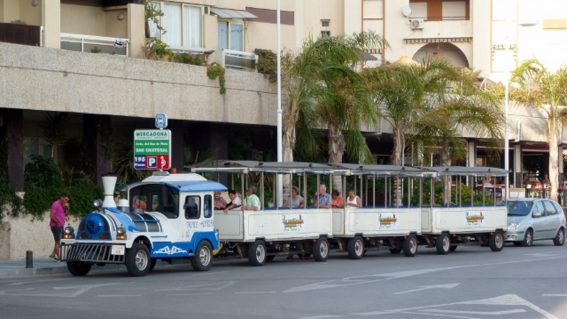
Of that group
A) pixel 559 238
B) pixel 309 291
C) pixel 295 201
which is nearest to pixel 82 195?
pixel 295 201

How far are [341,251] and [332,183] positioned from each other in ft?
6.42

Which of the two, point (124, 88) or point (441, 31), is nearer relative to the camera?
point (124, 88)

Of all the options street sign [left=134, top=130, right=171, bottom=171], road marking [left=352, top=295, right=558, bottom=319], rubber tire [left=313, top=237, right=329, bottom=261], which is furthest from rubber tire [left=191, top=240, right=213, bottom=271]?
road marking [left=352, top=295, right=558, bottom=319]

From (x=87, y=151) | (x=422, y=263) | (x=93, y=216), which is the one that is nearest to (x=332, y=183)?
(x=422, y=263)

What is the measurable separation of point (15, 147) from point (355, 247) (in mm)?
9633

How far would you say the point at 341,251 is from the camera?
117 ft

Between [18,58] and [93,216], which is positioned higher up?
[18,58]

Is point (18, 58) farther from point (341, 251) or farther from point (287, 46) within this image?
point (287, 46)

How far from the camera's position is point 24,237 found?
33.7 metres

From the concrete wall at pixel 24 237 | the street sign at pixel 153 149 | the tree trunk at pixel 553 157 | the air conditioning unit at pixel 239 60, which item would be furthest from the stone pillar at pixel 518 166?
the street sign at pixel 153 149

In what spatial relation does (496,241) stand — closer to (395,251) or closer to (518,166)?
(395,251)

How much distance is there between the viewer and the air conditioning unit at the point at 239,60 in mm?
41000

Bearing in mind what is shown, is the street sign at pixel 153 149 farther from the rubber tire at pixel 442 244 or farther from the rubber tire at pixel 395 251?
the rubber tire at pixel 442 244

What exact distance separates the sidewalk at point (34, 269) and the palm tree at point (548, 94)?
3231cm
